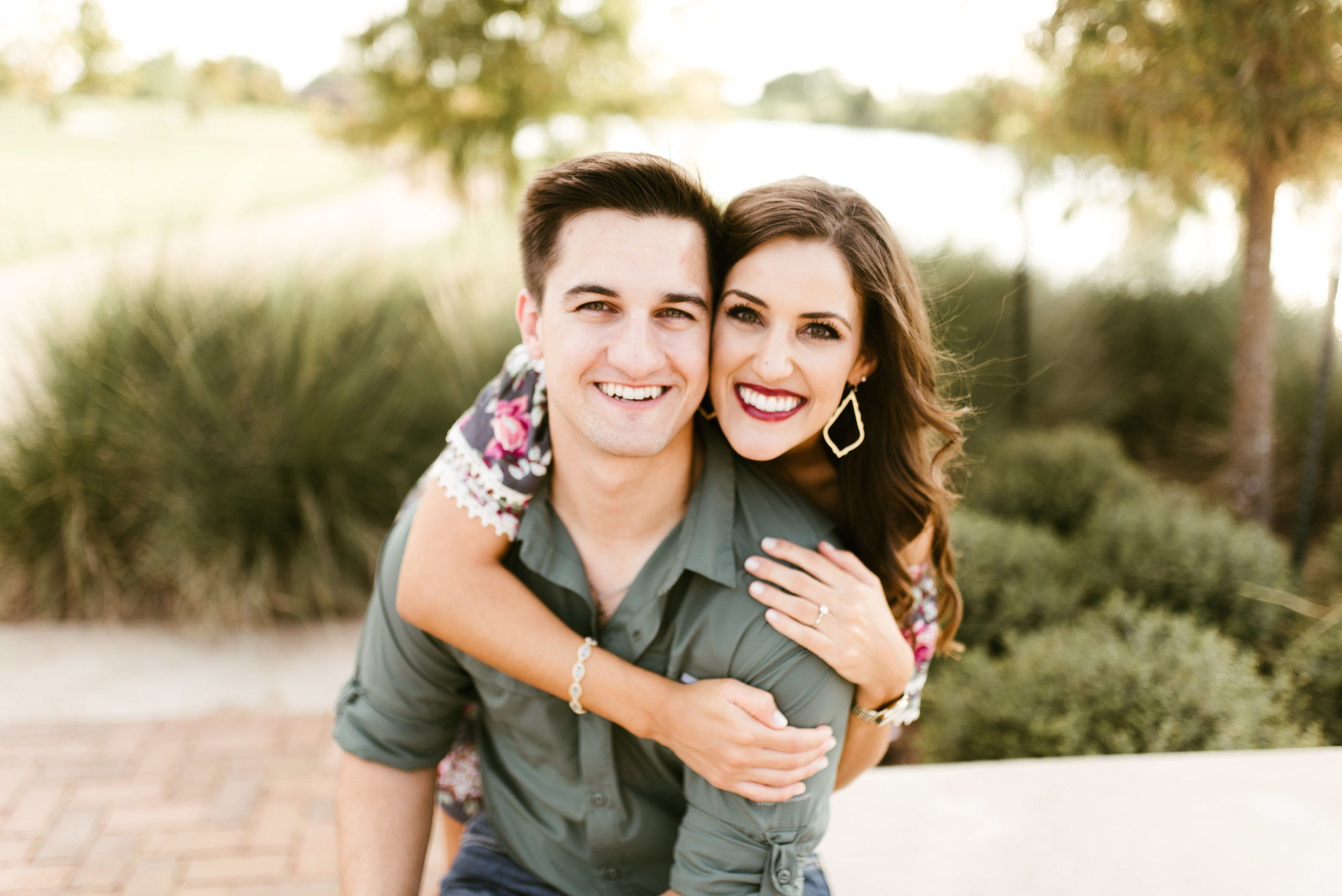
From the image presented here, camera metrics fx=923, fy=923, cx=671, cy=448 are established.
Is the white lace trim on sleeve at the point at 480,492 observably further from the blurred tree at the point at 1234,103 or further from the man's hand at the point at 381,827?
the blurred tree at the point at 1234,103

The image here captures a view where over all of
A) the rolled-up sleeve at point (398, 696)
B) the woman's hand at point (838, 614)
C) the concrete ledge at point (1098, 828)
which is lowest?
the concrete ledge at point (1098, 828)

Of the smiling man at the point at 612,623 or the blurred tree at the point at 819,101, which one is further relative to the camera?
the blurred tree at the point at 819,101

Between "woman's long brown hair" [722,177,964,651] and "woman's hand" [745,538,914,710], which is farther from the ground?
"woman's long brown hair" [722,177,964,651]

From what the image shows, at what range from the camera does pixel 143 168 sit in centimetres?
1112

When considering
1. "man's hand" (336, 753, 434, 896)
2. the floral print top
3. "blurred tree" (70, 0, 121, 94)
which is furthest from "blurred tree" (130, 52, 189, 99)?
"man's hand" (336, 753, 434, 896)

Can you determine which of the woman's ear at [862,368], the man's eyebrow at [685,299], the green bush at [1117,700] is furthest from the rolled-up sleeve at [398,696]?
the green bush at [1117,700]

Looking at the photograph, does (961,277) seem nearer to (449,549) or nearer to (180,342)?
(180,342)

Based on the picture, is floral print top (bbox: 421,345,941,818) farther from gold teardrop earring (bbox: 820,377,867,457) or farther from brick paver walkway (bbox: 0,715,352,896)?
brick paver walkway (bbox: 0,715,352,896)

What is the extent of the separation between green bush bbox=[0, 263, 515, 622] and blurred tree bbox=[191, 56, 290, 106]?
258 inches

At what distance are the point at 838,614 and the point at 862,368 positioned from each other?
567mm

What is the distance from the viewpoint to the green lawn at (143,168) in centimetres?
531

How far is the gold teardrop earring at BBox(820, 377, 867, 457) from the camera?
2.06 meters

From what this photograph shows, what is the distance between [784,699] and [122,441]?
3.84 metres

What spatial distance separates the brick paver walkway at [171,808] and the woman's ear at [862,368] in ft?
7.06
